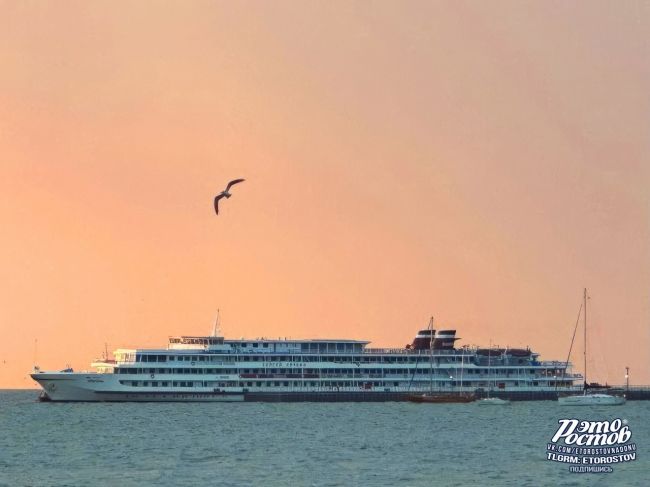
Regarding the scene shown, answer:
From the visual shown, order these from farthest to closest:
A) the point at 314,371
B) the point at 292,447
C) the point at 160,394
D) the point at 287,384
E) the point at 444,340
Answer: the point at 444,340 → the point at 314,371 → the point at 287,384 → the point at 160,394 → the point at 292,447

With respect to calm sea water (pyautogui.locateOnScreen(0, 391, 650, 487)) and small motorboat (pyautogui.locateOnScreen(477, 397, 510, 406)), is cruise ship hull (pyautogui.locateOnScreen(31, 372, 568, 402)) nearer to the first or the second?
calm sea water (pyautogui.locateOnScreen(0, 391, 650, 487))

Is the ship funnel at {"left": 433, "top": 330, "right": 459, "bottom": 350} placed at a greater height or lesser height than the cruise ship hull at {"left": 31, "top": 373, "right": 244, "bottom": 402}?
greater

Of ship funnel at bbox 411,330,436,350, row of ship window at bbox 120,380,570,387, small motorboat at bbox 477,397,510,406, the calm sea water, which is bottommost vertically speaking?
the calm sea water

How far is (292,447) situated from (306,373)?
63.7 metres

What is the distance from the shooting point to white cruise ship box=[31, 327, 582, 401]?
480 feet

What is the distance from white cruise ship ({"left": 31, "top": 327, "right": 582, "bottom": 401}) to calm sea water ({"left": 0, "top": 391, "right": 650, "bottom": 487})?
7.23 meters

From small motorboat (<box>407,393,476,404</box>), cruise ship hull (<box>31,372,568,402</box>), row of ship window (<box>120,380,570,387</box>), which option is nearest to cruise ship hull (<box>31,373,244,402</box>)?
cruise ship hull (<box>31,372,568,402</box>)

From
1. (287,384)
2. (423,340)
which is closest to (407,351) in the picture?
(423,340)

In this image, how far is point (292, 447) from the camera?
8856cm

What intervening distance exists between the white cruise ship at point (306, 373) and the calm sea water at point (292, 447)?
7233mm

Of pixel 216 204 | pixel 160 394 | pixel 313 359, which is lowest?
pixel 160 394

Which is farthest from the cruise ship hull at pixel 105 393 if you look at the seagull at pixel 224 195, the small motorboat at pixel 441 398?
the seagull at pixel 224 195

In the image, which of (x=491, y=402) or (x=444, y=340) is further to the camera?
(x=444, y=340)

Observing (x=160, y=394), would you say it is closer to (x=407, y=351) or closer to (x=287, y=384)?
(x=287, y=384)
